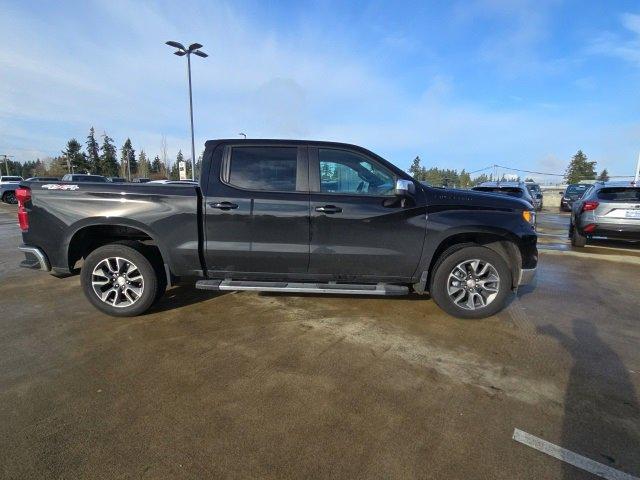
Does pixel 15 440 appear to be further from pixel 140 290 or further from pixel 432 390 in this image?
pixel 432 390

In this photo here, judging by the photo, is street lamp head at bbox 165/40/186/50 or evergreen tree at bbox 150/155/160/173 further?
evergreen tree at bbox 150/155/160/173

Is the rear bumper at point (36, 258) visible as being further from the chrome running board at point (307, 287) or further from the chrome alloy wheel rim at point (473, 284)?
the chrome alloy wheel rim at point (473, 284)

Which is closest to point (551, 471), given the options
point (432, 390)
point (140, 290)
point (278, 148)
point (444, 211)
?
point (432, 390)

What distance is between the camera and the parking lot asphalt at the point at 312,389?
6.90ft

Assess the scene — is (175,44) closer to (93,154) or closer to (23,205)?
(23,205)

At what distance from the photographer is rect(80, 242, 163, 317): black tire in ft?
13.1

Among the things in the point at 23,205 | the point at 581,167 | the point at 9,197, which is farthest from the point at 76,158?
the point at 581,167

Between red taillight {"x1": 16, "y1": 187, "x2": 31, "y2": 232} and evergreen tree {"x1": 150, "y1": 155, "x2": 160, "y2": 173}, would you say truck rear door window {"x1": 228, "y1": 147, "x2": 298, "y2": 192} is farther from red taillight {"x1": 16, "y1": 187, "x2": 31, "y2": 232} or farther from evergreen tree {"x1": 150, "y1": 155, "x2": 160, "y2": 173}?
evergreen tree {"x1": 150, "y1": 155, "x2": 160, "y2": 173}

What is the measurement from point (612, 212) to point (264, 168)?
8.00 metres

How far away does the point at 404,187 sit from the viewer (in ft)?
12.4

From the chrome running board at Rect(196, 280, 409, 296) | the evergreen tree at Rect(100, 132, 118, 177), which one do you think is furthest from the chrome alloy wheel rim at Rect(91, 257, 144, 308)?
the evergreen tree at Rect(100, 132, 118, 177)

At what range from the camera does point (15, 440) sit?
2.21 meters

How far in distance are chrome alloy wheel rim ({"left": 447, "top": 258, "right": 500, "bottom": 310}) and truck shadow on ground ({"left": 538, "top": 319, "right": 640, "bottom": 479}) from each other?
835 mm

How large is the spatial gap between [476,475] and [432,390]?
79 cm
